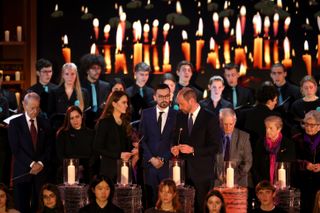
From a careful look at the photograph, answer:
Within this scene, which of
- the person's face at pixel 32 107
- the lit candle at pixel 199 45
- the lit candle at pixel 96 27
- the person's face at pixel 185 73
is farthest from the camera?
the lit candle at pixel 96 27

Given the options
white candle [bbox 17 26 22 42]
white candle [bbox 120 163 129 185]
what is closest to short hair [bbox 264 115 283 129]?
white candle [bbox 120 163 129 185]

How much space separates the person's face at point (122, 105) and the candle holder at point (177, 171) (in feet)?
2.37

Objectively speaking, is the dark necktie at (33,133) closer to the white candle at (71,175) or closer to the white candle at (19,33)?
the white candle at (71,175)

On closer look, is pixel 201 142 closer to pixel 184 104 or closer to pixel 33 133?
pixel 184 104

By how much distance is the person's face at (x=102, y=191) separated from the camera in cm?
691

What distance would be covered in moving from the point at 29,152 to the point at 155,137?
46.7 inches

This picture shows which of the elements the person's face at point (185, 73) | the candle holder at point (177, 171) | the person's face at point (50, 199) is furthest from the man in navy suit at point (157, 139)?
the person's face at point (185, 73)

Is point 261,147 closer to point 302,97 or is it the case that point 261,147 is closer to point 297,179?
point 297,179

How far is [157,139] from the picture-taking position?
7.99 meters

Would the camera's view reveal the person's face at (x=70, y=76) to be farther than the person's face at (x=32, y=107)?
Yes

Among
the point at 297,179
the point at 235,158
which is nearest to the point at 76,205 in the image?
the point at 235,158

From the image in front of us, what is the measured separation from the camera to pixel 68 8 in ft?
36.0

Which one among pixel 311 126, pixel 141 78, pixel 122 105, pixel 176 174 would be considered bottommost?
pixel 176 174

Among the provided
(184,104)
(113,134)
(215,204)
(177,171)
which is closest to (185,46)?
(184,104)
